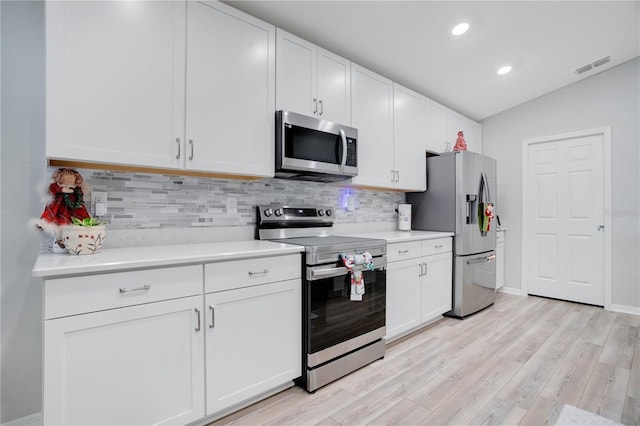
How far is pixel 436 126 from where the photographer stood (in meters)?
3.61

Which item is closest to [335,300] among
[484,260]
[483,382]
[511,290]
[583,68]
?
[483,382]

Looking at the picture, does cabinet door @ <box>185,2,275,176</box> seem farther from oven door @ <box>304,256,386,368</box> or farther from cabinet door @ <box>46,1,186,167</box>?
oven door @ <box>304,256,386,368</box>

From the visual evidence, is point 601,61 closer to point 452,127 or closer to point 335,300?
point 452,127

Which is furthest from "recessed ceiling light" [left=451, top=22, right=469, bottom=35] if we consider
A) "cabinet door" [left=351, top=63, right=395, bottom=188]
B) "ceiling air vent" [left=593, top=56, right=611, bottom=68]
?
"ceiling air vent" [left=593, top=56, right=611, bottom=68]

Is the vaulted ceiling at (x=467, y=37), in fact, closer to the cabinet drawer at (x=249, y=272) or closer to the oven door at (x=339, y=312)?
the cabinet drawer at (x=249, y=272)

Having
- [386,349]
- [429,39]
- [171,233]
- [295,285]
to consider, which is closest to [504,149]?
[429,39]

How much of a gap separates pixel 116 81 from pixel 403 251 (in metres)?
2.26

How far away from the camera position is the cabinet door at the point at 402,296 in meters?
2.53

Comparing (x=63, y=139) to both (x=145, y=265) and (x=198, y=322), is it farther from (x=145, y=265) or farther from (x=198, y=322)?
(x=198, y=322)

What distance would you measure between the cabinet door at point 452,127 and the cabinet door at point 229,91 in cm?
253

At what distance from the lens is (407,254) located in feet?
8.81

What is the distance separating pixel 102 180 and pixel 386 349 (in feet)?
7.66


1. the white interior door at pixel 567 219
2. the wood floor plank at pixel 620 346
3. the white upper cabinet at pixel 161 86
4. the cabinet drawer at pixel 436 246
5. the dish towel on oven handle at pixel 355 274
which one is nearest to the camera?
the white upper cabinet at pixel 161 86

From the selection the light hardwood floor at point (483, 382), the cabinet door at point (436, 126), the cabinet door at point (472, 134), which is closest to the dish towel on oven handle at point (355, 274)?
the light hardwood floor at point (483, 382)
